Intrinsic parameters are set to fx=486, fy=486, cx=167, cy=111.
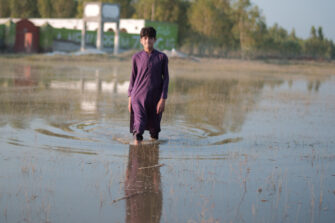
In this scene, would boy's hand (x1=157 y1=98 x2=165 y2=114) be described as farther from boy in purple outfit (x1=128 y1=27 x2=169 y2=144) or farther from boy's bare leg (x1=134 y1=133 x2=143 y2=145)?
boy's bare leg (x1=134 y1=133 x2=143 y2=145)

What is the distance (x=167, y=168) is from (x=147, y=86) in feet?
5.01

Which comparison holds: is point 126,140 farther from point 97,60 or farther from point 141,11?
point 141,11

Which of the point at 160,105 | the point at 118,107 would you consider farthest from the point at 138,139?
the point at 118,107

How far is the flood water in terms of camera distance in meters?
4.11

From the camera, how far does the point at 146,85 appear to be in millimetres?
6719

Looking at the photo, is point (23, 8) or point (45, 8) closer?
point (45, 8)

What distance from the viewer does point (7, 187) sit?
4.60 meters

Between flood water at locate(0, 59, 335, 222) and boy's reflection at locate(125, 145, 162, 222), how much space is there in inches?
0.4

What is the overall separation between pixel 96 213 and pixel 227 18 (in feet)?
191

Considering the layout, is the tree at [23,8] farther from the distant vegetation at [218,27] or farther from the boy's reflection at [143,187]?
the boy's reflection at [143,187]

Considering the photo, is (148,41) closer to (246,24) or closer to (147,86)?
(147,86)

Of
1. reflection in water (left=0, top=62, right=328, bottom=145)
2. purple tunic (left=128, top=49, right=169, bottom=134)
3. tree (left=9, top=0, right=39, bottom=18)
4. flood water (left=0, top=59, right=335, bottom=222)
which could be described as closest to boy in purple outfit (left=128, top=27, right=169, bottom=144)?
purple tunic (left=128, top=49, right=169, bottom=134)

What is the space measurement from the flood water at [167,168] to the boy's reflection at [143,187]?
0.03 ft

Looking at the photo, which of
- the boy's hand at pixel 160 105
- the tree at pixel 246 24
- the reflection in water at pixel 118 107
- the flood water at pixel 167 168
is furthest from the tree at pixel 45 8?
the boy's hand at pixel 160 105
